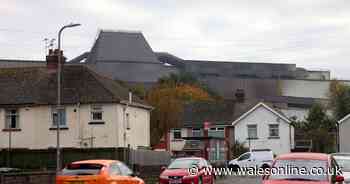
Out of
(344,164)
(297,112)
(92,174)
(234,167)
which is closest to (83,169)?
(92,174)

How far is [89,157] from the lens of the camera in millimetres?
44125

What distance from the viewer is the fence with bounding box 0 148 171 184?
4262cm

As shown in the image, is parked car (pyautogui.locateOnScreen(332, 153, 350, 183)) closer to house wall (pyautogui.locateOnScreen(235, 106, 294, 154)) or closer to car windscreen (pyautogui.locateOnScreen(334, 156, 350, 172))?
car windscreen (pyautogui.locateOnScreen(334, 156, 350, 172))

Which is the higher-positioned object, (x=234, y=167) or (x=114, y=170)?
(x=114, y=170)

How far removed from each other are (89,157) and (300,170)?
25378mm

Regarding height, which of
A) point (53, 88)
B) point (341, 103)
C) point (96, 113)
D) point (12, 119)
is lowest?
point (12, 119)

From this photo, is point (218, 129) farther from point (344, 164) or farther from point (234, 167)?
point (344, 164)

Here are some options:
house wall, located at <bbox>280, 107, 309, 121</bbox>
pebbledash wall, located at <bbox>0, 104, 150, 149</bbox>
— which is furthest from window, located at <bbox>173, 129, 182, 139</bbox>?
house wall, located at <bbox>280, 107, 309, 121</bbox>

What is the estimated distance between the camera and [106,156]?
4328cm

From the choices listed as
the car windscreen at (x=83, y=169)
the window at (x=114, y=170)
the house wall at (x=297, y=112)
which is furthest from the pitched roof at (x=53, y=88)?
the house wall at (x=297, y=112)

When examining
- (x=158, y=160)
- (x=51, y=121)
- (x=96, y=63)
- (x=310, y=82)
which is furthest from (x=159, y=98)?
(x=310, y=82)

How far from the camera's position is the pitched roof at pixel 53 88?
51875 millimetres

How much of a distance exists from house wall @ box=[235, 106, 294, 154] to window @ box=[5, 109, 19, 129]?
29.1 meters

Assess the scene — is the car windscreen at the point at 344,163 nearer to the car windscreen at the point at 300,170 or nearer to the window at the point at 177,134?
the car windscreen at the point at 300,170
